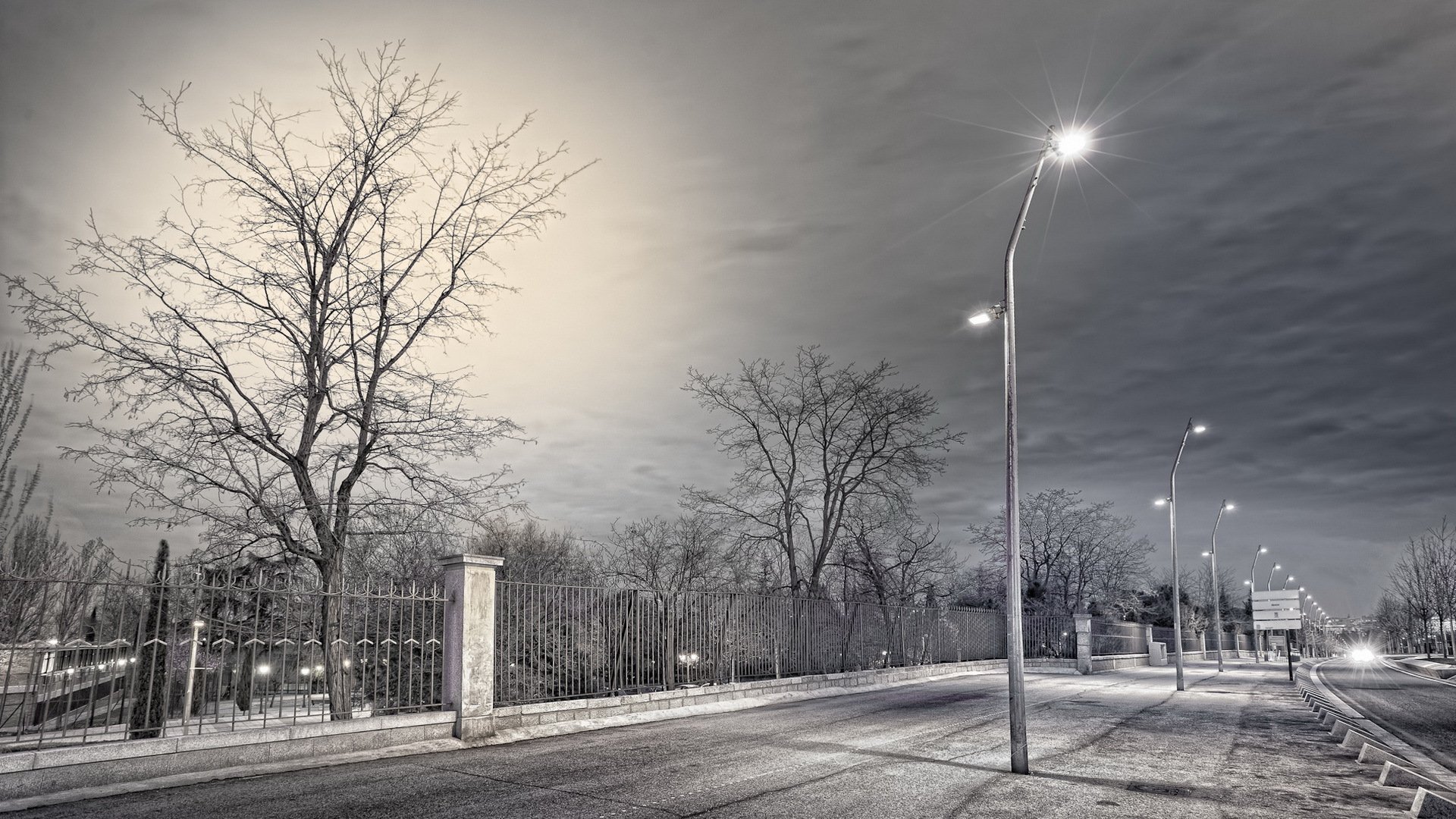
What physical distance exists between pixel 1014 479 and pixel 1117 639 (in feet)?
119

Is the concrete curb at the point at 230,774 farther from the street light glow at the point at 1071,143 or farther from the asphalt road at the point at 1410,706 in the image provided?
the asphalt road at the point at 1410,706

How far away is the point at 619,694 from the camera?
48.7 ft

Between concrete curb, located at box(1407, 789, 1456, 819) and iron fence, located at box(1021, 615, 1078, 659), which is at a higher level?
concrete curb, located at box(1407, 789, 1456, 819)

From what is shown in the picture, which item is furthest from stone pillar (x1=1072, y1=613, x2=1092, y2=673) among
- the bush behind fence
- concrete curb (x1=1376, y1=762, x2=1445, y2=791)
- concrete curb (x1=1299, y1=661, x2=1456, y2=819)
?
concrete curb (x1=1376, y1=762, x2=1445, y2=791)

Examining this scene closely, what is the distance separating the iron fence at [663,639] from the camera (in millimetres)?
13484

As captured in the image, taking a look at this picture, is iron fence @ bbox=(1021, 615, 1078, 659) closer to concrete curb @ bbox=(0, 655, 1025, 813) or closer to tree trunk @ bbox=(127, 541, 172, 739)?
concrete curb @ bbox=(0, 655, 1025, 813)

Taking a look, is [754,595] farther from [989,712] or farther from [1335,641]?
[1335,641]

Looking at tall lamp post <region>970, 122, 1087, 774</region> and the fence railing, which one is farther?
tall lamp post <region>970, 122, 1087, 774</region>

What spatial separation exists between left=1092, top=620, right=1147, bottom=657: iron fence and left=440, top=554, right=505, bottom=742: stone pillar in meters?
33.7

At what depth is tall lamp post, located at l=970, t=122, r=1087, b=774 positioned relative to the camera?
969cm

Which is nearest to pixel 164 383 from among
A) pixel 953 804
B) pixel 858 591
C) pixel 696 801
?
pixel 696 801

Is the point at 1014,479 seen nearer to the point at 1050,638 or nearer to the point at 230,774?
the point at 230,774

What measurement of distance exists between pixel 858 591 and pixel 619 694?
50.3 ft

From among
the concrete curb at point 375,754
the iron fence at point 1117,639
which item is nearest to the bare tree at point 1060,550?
the iron fence at point 1117,639
